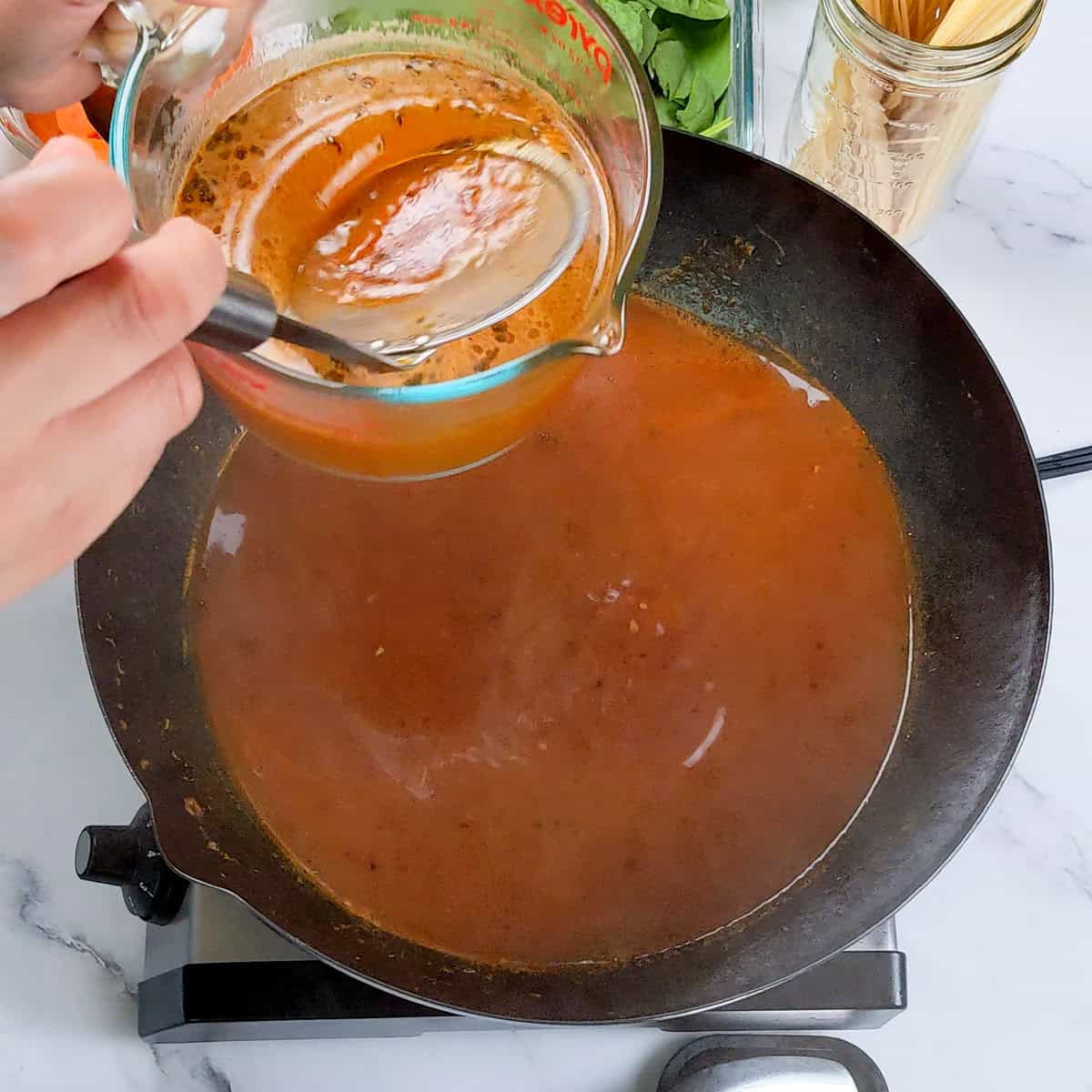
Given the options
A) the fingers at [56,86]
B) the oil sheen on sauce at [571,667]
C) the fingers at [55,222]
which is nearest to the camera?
the fingers at [55,222]

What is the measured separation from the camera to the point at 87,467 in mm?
435

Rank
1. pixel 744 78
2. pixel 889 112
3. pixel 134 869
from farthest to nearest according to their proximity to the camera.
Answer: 1. pixel 744 78
2. pixel 889 112
3. pixel 134 869

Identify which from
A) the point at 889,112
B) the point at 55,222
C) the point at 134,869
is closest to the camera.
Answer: the point at 55,222

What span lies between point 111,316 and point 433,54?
0.95 ft

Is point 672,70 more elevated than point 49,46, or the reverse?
point 49,46

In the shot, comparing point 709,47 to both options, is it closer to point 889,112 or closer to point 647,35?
point 647,35

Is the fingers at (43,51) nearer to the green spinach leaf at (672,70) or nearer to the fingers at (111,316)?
the fingers at (111,316)

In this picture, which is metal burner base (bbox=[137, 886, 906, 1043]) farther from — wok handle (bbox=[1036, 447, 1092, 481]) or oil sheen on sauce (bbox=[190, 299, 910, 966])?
wok handle (bbox=[1036, 447, 1092, 481])

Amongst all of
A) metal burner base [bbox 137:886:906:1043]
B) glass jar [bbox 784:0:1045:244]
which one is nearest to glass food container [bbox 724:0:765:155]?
glass jar [bbox 784:0:1045:244]

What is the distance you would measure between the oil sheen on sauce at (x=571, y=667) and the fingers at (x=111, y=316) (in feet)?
1.29

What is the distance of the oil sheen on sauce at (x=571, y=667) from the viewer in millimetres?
716

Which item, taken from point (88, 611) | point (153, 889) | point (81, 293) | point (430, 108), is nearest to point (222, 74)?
point (430, 108)

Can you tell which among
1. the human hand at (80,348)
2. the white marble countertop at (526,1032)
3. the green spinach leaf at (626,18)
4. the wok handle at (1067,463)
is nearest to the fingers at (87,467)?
the human hand at (80,348)

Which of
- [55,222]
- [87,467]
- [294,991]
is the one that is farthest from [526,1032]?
[55,222]
